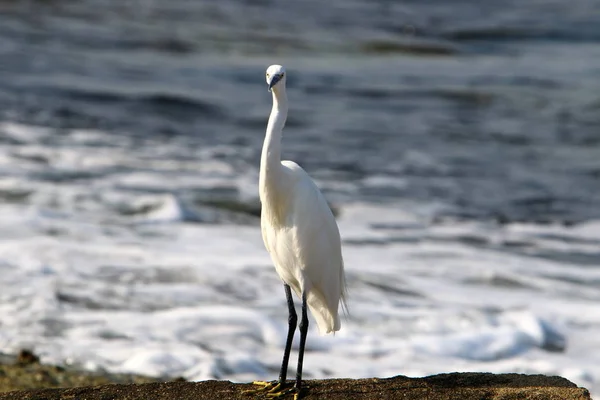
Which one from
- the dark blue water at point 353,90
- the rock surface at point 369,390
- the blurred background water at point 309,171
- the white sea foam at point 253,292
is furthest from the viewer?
the dark blue water at point 353,90

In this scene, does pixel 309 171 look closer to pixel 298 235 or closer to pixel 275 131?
pixel 298 235

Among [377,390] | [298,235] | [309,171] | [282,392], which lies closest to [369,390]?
[377,390]

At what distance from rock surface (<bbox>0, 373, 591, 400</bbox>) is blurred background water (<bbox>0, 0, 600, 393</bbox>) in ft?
7.02

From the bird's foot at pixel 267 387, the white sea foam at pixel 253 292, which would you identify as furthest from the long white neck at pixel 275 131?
the white sea foam at pixel 253 292

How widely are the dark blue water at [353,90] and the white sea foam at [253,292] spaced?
5.21 feet

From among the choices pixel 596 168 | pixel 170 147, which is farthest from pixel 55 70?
pixel 596 168

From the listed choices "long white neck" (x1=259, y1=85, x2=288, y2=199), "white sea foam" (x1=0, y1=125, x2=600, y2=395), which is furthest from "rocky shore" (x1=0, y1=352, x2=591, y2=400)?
"white sea foam" (x1=0, y1=125, x2=600, y2=395)

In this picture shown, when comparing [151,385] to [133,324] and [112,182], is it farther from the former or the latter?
[112,182]

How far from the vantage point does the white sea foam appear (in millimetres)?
6797

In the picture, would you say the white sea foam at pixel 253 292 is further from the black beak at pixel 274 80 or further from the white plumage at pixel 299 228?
the black beak at pixel 274 80

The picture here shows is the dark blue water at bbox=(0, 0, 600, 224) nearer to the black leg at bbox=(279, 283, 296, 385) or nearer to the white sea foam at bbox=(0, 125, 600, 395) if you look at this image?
the white sea foam at bbox=(0, 125, 600, 395)

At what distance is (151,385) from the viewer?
14.2 feet

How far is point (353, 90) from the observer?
57.3ft

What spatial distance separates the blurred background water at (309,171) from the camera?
7160 millimetres
